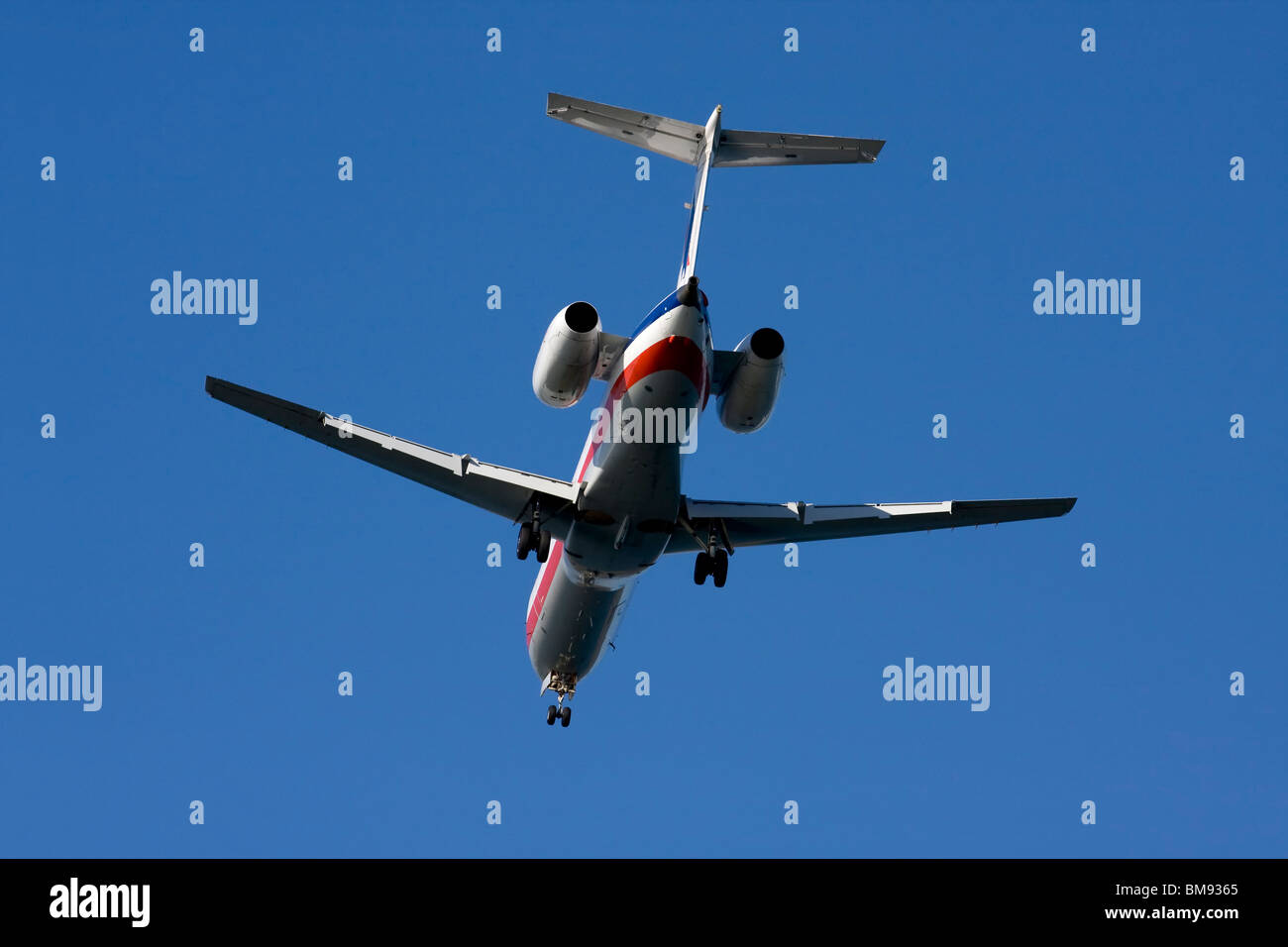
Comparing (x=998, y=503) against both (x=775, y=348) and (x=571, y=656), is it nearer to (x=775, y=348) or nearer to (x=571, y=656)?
(x=775, y=348)

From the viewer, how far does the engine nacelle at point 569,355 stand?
27.7 m

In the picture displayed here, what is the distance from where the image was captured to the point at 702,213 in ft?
94.6

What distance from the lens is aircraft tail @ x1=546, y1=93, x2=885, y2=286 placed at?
29406 mm

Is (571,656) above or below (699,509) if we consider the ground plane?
below

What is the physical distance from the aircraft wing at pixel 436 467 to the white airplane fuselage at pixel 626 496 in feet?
1.82

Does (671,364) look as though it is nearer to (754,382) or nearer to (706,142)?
(754,382)

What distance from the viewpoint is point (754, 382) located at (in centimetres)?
2855

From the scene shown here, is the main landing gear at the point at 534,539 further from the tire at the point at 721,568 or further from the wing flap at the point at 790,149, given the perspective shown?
the wing flap at the point at 790,149

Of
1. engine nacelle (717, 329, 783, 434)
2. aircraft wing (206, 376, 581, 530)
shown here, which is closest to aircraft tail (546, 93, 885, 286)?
engine nacelle (717, 329, 783, 434)

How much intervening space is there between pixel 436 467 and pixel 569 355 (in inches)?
149

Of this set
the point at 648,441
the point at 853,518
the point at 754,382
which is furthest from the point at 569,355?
the point at 853,518

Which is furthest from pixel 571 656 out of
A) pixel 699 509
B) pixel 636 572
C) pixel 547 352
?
pixel 547 352
